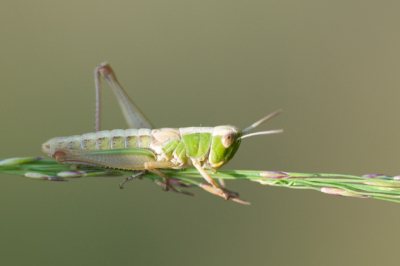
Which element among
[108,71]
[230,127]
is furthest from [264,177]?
[108,71]

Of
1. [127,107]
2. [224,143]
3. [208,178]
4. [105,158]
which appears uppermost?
[127,107]

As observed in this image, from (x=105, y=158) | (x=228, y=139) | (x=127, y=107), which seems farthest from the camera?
(x=127, y=107)

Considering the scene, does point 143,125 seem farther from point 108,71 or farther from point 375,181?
point 375,181

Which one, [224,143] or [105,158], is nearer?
[105,158]

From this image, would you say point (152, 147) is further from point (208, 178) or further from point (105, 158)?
point (208, 178)

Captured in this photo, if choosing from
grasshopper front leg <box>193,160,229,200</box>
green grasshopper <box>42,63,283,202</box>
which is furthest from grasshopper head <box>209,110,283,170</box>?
grasshopper front leg <box>193,160,229,200</box>

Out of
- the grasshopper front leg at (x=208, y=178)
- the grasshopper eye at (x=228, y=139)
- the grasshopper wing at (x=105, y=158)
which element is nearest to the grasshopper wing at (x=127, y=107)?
the grasshopper wing at (x=105, y=158)

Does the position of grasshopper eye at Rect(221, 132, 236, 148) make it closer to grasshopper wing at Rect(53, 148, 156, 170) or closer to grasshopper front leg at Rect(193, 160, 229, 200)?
grasshopper front leg at Rect(193, 160, 229, 200)

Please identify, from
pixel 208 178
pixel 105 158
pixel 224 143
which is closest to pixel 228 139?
pixel 224 143
